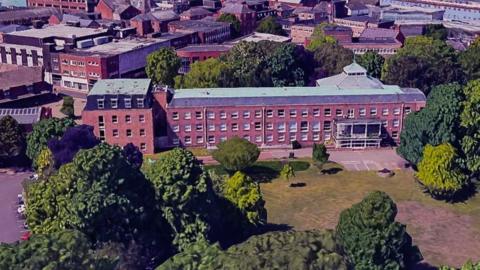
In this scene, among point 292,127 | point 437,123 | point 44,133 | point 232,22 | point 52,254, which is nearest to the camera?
point 52,254

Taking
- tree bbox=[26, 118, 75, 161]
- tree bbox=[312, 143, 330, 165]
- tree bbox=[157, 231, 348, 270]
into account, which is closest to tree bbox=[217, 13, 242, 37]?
tree bbox=[312, 143, 330, 165]

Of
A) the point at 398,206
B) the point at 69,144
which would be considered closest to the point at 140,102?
the point at 69,144

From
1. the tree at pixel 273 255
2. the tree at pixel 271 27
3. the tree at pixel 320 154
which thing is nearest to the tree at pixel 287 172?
the tree at pixel 320 154

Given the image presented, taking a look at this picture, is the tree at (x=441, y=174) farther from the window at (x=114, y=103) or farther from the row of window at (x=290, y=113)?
the window at (x=114, y=103)

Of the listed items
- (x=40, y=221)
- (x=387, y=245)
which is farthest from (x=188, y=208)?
(x=387, y=245)

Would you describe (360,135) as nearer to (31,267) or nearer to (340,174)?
(340,174)

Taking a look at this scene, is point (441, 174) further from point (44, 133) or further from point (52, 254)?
point (52, 254)

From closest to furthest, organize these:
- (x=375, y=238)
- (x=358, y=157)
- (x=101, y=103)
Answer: (x=375, y=238) → (x=101, y=103) → (x=358, y=157)
